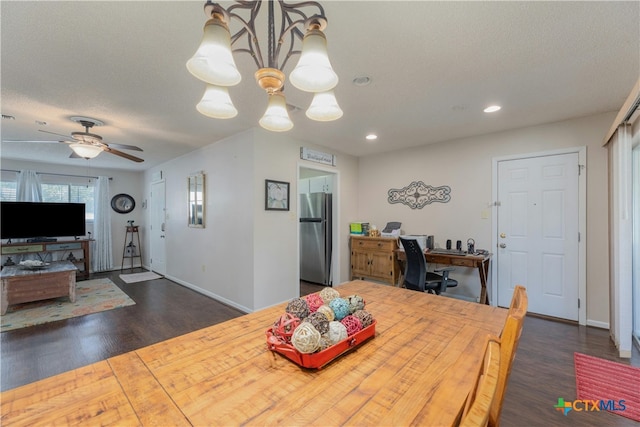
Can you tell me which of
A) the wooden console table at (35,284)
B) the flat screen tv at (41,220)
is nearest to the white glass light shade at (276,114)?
the wooden console table at (35,284)

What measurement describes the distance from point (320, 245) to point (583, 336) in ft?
11.4

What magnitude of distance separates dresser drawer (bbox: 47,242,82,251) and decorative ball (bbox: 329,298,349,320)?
21.5ft

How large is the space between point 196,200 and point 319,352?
166 inches

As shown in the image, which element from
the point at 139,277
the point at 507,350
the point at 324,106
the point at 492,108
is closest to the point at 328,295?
the point at 507,350

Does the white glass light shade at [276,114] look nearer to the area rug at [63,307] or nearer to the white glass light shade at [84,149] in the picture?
the white glass light shade at [84,149]

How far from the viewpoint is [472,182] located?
151 inches

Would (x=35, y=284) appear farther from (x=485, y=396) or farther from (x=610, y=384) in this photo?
(x=610, y=384)

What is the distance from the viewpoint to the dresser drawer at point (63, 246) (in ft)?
17.0

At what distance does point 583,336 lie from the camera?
279cm

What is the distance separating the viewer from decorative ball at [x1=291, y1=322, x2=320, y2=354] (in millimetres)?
887

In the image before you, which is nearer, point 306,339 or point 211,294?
point 306,339

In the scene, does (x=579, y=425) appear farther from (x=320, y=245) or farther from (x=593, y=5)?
(x=320, y=245)

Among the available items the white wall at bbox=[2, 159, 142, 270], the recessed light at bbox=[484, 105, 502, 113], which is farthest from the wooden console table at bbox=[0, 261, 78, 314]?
the recessed light at bbox=[484, 105, 502, 113]

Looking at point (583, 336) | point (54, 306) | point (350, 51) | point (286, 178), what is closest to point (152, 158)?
point (54, 306)
